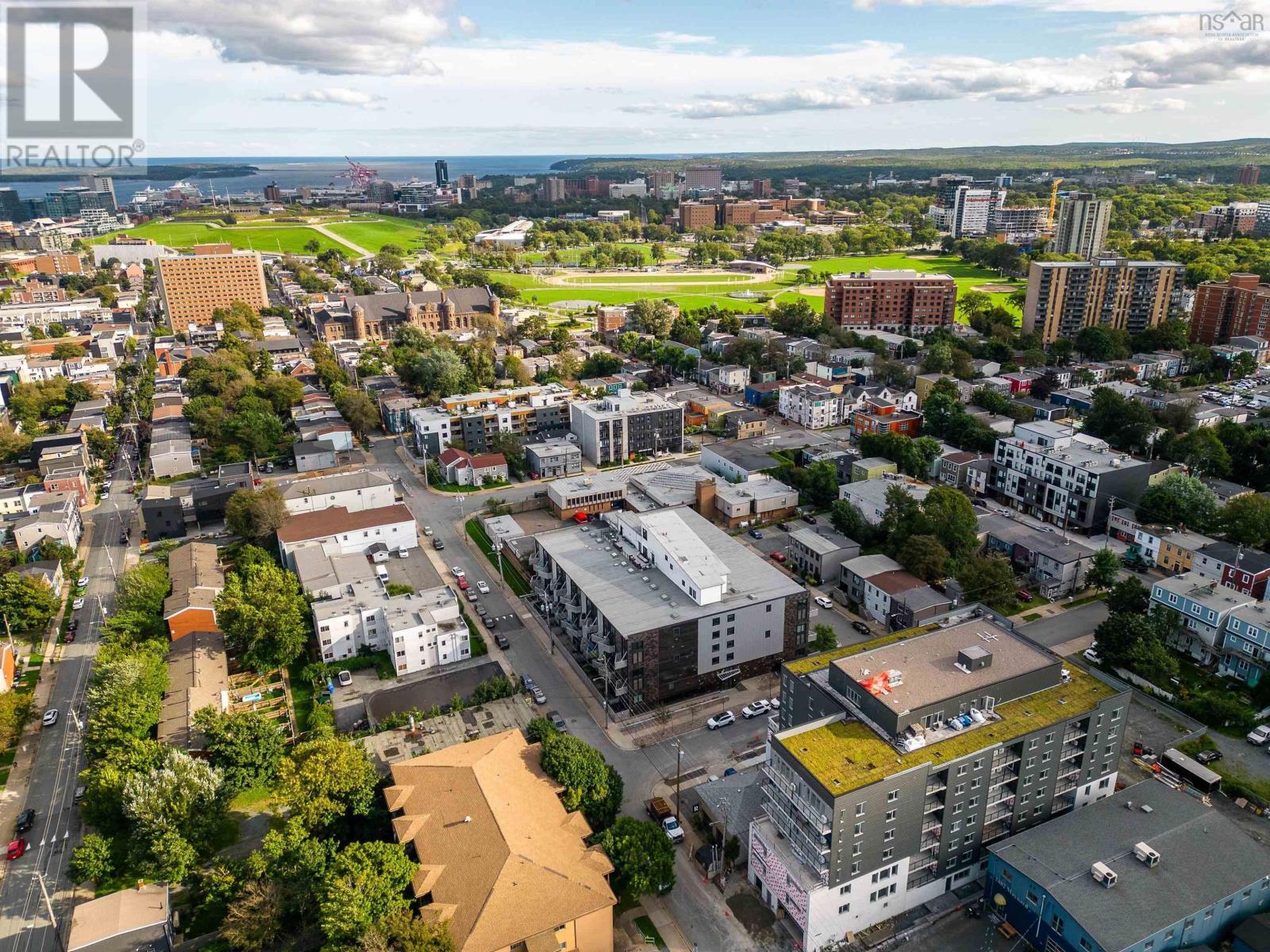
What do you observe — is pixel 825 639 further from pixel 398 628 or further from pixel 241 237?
pixel 241 237

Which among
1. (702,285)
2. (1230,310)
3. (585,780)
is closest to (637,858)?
(585,780)

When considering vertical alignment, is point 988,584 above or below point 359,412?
below

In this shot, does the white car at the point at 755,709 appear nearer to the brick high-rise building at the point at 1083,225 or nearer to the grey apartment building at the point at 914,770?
the grey apartment building at the point at 914,770

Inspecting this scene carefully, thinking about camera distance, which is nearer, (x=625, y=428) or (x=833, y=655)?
(x=833, y=655)

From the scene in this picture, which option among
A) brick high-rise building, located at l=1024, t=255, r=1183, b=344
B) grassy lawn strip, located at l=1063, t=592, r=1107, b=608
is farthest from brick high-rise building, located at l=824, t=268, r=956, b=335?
grassy lawn strip, located at l=1063, t=592, r=1107, b=608

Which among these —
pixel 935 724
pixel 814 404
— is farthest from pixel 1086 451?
pixel 935 724

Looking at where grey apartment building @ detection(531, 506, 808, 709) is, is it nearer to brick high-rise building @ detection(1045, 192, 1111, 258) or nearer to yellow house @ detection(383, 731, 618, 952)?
yellow house @ detection(383, 731, 618, 952)

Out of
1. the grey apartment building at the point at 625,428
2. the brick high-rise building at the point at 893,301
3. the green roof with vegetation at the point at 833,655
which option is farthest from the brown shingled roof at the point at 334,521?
the brick high-rise building at the point at 893,301
